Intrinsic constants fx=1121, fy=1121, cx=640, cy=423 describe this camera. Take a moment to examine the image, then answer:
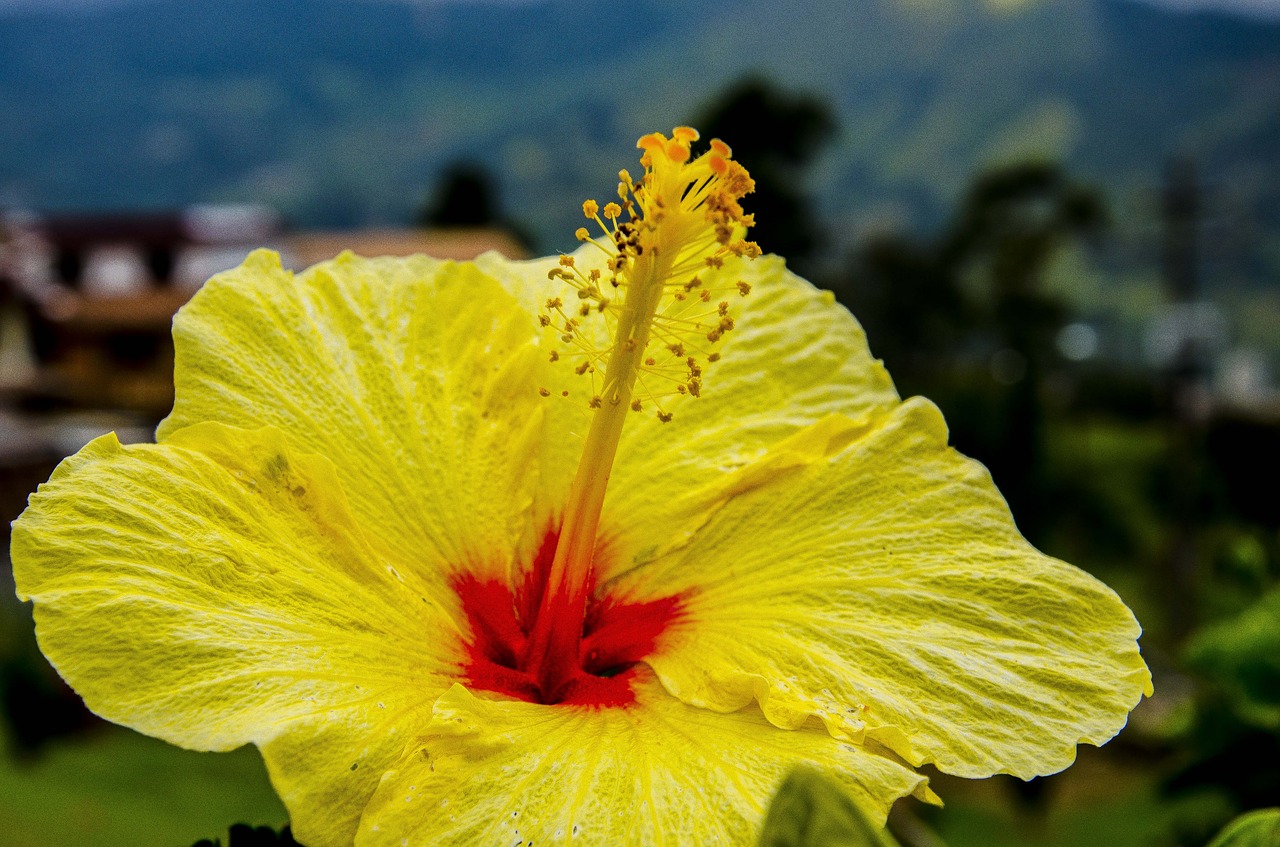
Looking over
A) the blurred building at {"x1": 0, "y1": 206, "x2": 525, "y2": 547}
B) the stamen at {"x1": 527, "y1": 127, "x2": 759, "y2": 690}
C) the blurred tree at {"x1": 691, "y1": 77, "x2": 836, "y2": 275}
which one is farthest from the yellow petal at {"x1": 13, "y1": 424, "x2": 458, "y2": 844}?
the blurred tree at {"x1": 691, "y1": 77, "x2": 836, "y2": 275}

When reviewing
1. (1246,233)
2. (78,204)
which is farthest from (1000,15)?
(1246,233)

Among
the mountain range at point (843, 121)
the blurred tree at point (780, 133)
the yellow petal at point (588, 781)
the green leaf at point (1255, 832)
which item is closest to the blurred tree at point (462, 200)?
the blurred tree at point (780, 133)

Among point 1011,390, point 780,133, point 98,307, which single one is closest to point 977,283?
point 780,133

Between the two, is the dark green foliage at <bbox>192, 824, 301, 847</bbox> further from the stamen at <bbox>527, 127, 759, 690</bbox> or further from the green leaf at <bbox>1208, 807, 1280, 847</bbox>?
the green leaf at <bbox>1208, 807, 1280, 847</bbox>

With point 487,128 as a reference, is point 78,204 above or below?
below

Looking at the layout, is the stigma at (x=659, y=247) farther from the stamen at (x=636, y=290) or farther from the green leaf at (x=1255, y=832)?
the green leaf at (x=1255, y=832)

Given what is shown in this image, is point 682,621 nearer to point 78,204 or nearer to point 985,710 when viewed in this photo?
point 985,710
